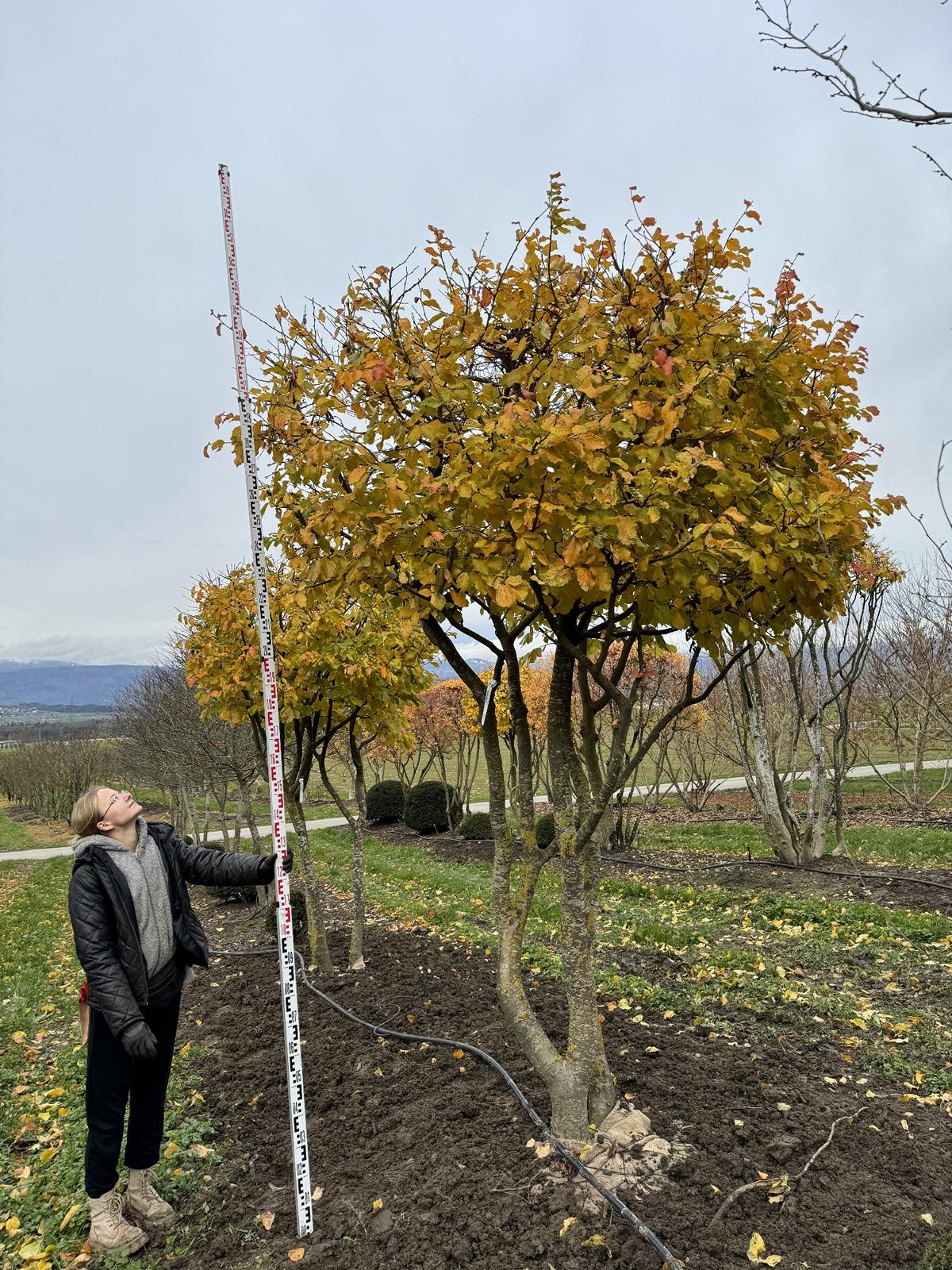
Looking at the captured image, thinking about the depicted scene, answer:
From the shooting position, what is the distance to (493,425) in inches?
102

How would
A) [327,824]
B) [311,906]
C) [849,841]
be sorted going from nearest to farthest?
1. [311,906]
2. [849,841]
3. [327,824]

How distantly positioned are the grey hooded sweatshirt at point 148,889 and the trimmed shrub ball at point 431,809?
1414cm

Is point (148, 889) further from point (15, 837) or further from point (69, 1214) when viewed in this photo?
point (15, 837)

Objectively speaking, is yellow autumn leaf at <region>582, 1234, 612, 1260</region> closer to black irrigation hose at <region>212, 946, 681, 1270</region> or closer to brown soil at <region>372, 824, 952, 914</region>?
black irrigation hose at <region>212, 946, 681, 1270</region>

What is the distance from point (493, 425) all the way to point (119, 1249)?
3.27m

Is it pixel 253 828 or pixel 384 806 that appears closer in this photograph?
pixel 253 828

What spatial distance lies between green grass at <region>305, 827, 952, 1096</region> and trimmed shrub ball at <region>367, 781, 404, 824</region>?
1079 centimetres

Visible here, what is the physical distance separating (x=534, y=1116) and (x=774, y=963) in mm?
2953

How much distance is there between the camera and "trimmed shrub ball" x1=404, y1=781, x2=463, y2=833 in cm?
1722

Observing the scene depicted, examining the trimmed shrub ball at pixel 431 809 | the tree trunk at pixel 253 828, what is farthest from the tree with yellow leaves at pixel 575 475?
the trimmed shrub ball at pixel 431 809

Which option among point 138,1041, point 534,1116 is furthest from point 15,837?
point 534,1116

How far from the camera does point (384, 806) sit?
19672 millimetres

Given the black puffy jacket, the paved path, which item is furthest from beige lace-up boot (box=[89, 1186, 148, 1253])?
the paved path

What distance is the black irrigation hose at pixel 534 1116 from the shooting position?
2457 mm
